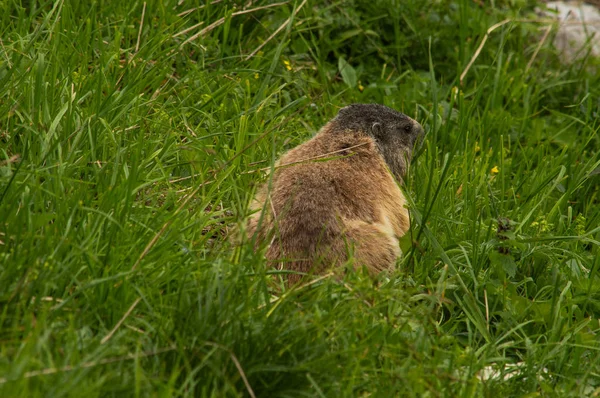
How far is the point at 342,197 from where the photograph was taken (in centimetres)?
498

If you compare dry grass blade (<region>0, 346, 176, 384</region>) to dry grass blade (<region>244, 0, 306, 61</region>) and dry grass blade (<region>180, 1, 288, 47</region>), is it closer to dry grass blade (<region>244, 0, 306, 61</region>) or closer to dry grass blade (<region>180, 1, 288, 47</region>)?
dry grass blade (<region>180, 1, 288, 47</region>)

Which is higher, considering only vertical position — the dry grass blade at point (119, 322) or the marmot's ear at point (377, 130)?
the dry grass blade at point (119, 322)

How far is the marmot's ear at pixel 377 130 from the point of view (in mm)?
5762

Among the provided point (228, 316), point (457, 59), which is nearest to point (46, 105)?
point (228, 316)

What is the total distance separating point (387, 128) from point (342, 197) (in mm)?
1056

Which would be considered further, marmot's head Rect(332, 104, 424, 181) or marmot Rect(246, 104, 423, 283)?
marmot's head Rect(332, 104, 424, 181)

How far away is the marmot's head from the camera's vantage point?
575 centimetres

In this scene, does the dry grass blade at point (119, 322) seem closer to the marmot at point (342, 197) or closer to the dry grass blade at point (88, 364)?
the dry grass blade at point (88, 364)

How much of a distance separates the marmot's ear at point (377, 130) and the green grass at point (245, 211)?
37 centimetres

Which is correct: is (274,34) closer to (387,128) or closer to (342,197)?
(387,128)

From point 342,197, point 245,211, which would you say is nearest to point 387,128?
point 342,197

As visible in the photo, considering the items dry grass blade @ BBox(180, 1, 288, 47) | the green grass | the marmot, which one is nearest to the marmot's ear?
the marmot

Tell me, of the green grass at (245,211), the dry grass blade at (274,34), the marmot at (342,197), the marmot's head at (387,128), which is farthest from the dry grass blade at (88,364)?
the dry grass blade at (274,34)

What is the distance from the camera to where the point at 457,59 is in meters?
7.49
